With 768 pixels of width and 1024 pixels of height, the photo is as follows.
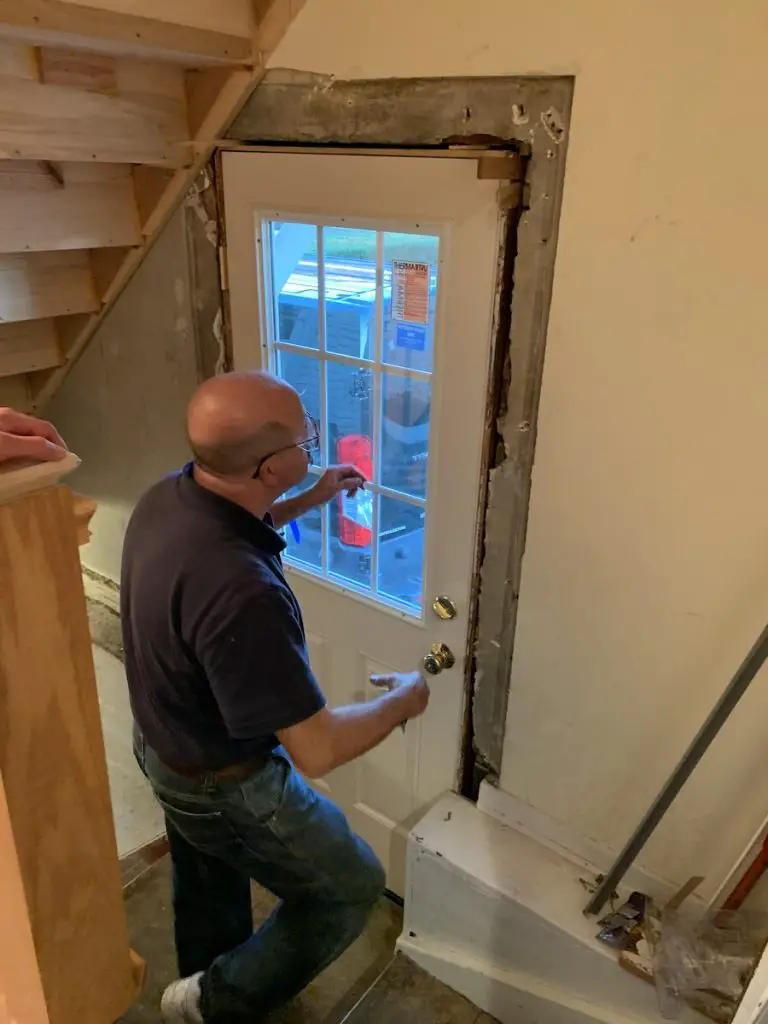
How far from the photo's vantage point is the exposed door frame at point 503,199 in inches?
57.0

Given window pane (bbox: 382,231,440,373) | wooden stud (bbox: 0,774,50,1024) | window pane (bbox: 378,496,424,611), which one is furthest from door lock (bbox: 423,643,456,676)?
wooden stud (bbox: 0,774,50,1024)

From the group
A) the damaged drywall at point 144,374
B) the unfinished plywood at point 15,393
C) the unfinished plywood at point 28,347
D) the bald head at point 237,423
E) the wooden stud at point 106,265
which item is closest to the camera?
the bald head at point 237,423

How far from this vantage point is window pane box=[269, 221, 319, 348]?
6.16 ft

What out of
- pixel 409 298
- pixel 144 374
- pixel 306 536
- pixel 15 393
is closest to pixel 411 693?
pixel 306 536

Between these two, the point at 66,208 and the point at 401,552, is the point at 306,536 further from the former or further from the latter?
the point at 66,208

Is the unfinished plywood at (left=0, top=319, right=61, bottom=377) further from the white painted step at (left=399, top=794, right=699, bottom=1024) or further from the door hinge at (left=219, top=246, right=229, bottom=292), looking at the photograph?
the white painted step at (left=399, top=794, right=699, bottom=1024)

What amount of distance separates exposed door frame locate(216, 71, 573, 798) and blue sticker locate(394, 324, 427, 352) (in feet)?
0.65

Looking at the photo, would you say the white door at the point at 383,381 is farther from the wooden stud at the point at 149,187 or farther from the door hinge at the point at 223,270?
the wooden stud at the point at 149,187

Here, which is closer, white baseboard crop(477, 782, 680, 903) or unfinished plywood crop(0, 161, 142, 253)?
white baseboard crop(477, 782, 680, 903)

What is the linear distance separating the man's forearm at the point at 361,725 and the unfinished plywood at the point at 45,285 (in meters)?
→ 1.48

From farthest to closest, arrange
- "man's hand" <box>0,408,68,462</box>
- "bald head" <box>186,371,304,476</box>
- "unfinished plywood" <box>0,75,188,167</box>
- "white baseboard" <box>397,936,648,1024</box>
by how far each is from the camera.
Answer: "white baseboard" <box>397,936,648,1024</box> < "unfinished plywood" <box>0,75,188,167</box> < "bald head" <box>186,371,304,476</box> < "man's hand" <box>0,408,68,462</box>

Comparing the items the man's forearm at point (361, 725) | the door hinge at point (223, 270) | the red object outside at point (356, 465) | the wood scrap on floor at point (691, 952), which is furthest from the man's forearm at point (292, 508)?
the wood scrap on floor at point (691, 952)

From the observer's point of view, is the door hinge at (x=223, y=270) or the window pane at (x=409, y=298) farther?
the door hinge at (x=223, y=270)

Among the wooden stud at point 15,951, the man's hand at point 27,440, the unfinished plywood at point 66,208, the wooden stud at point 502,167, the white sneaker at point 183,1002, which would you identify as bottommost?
the white sneaker at point 183,1002
